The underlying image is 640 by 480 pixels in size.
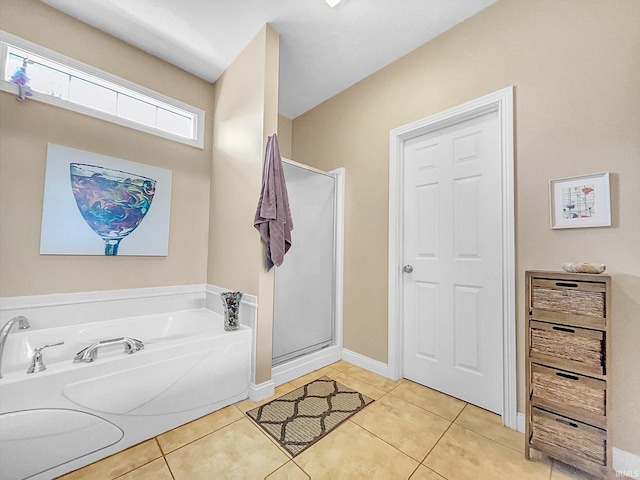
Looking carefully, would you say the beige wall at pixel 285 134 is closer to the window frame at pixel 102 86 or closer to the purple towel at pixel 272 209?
the window frame at pixel 102 86

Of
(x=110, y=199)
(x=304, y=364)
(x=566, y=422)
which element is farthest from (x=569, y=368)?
(x=110, y=199)

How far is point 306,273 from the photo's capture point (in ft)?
8.31

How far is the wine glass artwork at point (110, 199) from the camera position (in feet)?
6.64

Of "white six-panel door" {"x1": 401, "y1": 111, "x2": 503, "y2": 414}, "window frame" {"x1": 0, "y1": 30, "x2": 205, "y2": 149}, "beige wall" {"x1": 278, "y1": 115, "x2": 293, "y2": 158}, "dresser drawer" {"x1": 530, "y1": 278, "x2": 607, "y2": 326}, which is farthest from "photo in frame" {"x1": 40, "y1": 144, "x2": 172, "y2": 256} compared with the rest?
"dresser drawer" {"x1": 530, "y1": 278, "x2": 607, "y2": 326}

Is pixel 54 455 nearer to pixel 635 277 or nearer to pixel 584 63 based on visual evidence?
pixel 635 277

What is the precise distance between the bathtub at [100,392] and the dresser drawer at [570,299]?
1831mm

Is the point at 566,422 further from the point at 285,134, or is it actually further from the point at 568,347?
the point at 285,134

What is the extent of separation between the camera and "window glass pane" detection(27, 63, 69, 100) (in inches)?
74.4

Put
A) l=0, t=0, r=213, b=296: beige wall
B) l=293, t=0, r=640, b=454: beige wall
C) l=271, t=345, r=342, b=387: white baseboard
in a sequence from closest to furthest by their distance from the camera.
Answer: l=293, t=0, r=640, b=454: beige wall, l=0, t=0, r=213, b=296: beige wall, l=271, t=345, r=342, b=387: white baseboard

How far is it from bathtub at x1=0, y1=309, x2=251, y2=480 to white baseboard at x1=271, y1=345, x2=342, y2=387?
287 mm

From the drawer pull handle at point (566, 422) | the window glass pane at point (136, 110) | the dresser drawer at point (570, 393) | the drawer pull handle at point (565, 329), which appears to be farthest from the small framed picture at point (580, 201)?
the window glass pane at point (136, 110)

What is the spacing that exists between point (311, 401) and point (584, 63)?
2.65 meters

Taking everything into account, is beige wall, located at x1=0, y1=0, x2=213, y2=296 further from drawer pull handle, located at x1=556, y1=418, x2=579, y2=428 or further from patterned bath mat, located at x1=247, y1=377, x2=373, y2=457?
drawer pull handle, located at x1=556, y1=418, x2=579, y2=428

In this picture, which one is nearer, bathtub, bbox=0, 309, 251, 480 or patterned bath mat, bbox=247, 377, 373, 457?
bathtub, bbox=0, 309, 251, 480
